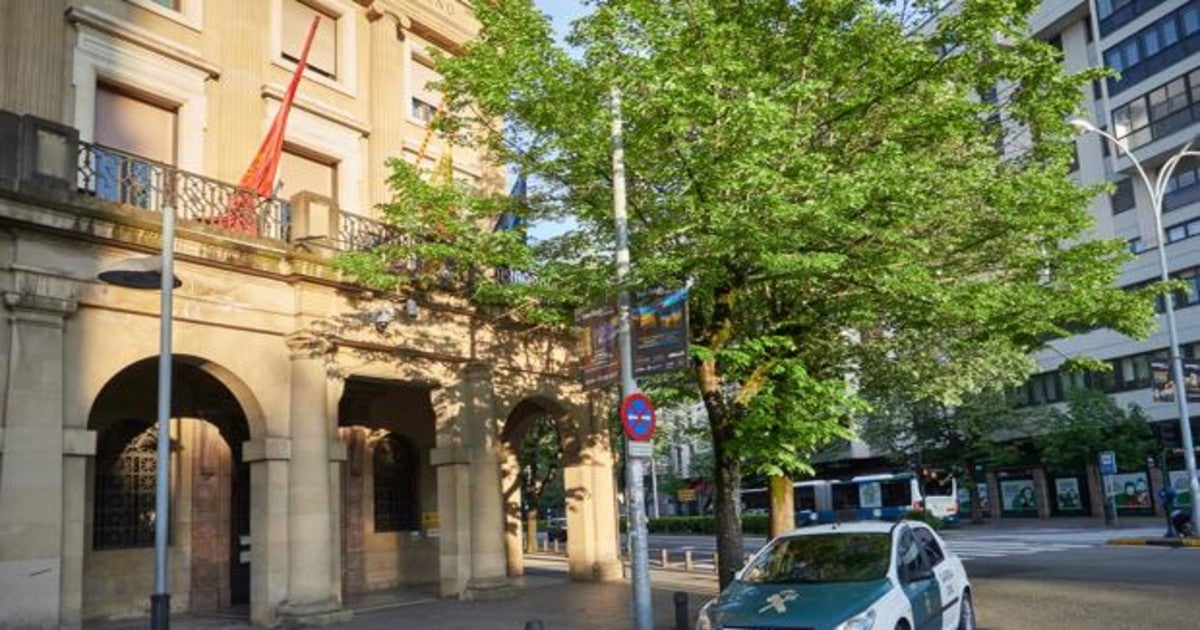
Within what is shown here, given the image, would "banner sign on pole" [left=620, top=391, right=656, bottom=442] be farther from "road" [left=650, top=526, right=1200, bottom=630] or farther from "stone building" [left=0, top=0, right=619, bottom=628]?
"road" [left=650, top=526, right=1200, bottom=630]

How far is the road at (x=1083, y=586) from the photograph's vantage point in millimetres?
13577

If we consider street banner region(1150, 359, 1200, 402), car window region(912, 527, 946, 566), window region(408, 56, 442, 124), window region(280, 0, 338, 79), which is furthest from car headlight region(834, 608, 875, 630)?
street banner region(1150, 359, 1200, 402)

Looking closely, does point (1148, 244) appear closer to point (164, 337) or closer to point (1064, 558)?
point (1064, 558)

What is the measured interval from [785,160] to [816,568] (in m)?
4.84

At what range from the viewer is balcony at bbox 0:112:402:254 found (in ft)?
40.5

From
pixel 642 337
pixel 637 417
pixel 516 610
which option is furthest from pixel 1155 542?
pixel 637 417

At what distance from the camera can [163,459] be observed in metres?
9.17

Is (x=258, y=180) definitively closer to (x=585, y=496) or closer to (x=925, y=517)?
(x=585, y=496)

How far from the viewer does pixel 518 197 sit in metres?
15.5

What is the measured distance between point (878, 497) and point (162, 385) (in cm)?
4165

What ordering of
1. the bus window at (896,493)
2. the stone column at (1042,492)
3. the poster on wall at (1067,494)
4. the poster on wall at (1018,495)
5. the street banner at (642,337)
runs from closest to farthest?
the street banner at (642,337) < the bus window at (896,493) < the poster on wall at (1067,494) < the stone column at (1042,492) < the poster on wall at (1018,495)

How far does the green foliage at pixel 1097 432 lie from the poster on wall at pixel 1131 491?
2654 mm

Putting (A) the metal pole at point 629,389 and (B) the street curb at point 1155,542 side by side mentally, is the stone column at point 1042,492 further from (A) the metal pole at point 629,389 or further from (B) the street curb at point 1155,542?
(A) the metal pole at point 629,389

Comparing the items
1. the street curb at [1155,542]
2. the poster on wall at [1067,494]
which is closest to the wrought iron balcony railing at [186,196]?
the street curb at [1155,542]
